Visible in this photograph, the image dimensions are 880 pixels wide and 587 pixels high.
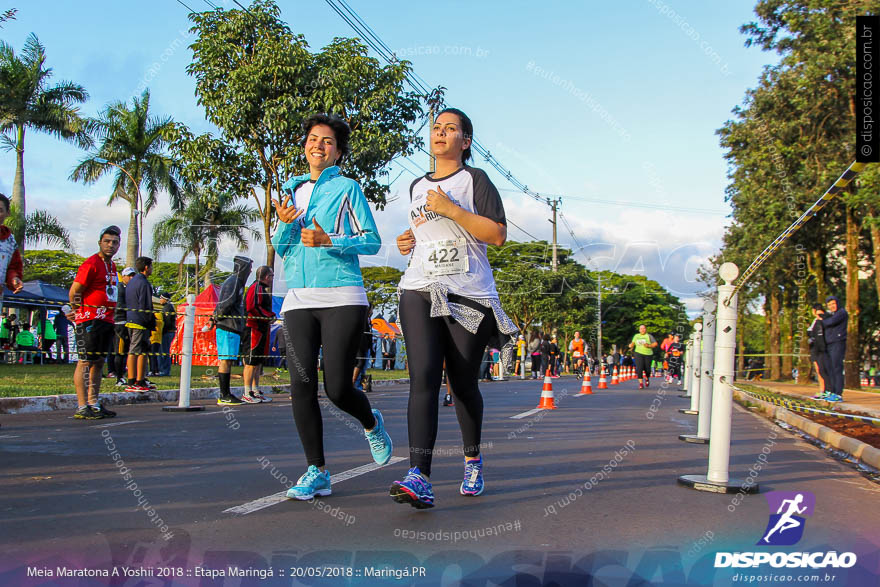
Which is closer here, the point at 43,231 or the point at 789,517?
the point at 789,517

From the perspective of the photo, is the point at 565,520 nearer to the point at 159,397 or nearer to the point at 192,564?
the point at 192,564

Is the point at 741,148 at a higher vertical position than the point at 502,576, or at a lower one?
higher

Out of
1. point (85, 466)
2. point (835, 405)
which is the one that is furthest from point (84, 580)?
point (835, 405)

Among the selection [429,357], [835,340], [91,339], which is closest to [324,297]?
[429,357]

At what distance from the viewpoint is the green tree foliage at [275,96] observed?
1708cm

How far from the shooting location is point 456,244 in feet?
13.9

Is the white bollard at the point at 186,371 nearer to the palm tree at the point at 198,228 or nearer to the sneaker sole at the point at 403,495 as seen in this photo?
the sneaker sole at the point at 403,495

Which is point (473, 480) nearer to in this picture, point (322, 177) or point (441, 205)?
point (441, 205)

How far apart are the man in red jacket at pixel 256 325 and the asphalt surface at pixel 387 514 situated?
4002 millimetres

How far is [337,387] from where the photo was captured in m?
4.25

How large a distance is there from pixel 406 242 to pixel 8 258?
4.84 meters

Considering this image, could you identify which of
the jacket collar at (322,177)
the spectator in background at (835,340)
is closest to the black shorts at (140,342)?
the jacket collar at (322,177)

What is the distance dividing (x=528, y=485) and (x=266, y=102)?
13.9 metres

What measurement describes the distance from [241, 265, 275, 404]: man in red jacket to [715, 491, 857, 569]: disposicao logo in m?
7.98
